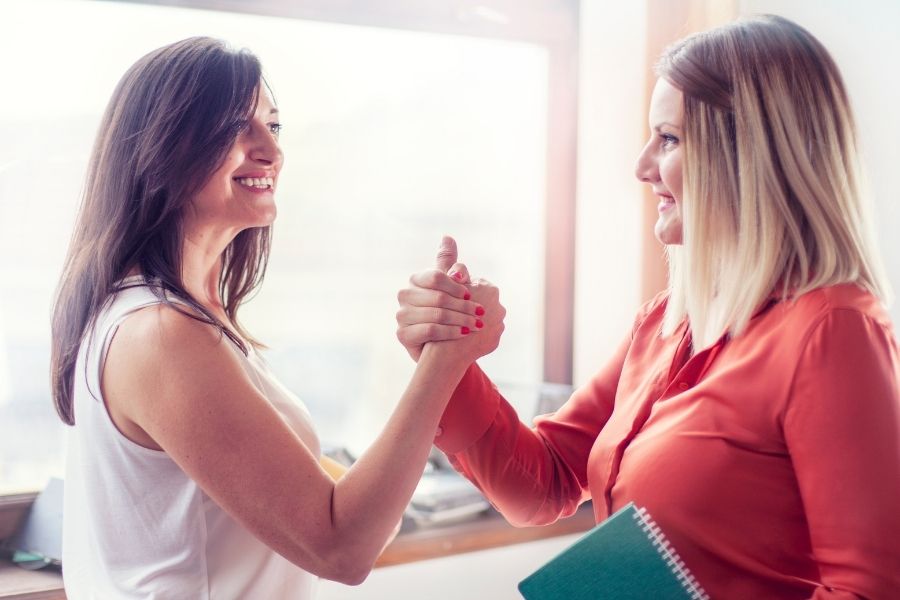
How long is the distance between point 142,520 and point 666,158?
880mm

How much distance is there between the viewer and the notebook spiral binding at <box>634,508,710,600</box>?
3.43 ft

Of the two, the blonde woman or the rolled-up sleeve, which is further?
the rolled-up sleeve

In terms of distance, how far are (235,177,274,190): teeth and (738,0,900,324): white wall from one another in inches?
59.6

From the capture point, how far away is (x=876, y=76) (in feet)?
7.19

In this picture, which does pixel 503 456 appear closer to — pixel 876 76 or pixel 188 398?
pixel 188 398

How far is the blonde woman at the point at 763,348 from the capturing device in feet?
3.29

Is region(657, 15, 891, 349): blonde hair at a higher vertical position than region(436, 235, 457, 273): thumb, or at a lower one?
higher

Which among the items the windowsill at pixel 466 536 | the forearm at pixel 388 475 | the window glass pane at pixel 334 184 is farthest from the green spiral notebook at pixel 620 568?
the window glass pane at pixel 334 184

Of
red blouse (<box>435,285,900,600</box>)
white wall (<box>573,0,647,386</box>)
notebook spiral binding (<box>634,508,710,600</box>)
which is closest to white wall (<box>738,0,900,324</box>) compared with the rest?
white wall (<box>573,0,647,386</box>)

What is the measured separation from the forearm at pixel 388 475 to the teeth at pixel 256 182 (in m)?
0.41

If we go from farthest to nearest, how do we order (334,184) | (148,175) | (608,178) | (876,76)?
(608,178) < (334,184) < (876,76) < (148,175)

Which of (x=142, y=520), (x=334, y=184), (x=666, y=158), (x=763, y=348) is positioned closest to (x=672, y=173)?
(x=666, y=158)

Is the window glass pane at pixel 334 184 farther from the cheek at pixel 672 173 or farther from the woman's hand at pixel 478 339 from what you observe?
the cheek at pixel 672 173

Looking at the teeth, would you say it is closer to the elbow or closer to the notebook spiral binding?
the elbow
